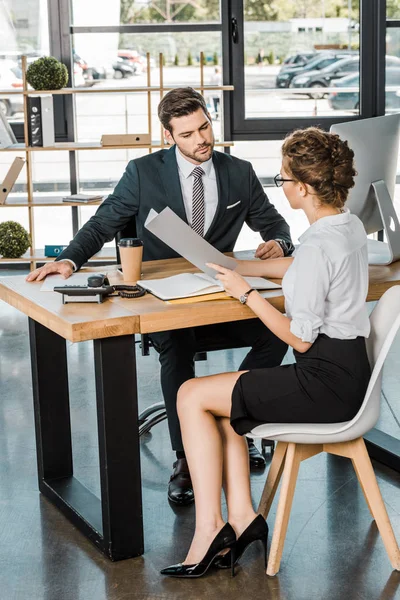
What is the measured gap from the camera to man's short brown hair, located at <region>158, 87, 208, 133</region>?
317cm

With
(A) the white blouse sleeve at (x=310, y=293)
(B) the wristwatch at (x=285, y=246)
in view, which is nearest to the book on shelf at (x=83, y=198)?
(B) the wristwatch at (x=285, y=246)

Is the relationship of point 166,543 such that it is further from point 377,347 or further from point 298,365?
point 377,347

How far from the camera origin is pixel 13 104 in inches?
254

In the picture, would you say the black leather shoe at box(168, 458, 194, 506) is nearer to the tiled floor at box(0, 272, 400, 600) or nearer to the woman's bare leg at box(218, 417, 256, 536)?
the tiled floor at box(0, 272, 400, 600)

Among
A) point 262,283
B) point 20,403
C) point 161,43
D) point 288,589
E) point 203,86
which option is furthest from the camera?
point 161,43

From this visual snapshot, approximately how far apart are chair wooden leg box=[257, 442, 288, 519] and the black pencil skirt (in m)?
0.20

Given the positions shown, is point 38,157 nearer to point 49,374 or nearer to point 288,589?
point 49,374

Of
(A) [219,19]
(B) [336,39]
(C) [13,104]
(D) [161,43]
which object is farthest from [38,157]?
(B) [336,39]

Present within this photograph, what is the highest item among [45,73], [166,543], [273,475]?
[45,73]

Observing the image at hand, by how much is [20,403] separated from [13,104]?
3.12 m

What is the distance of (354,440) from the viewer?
8.11 feet

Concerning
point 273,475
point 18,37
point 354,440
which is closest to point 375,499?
point 354,440

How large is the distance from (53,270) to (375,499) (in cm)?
120

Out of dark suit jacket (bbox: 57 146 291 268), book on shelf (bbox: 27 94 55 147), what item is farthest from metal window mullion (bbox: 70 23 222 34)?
dark suit jacket (bbox: 57 146 291 268)
